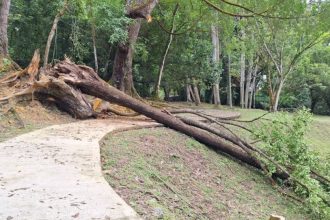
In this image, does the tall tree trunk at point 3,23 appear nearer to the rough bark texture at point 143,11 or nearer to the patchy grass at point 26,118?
the patchy grass at point 26,118

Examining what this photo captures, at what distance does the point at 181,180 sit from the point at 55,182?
2613mm

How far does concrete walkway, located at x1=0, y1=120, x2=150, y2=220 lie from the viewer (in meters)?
3.24

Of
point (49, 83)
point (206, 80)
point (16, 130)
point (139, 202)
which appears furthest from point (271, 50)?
point (139, 202)

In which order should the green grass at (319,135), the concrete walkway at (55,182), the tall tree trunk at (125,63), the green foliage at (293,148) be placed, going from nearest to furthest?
the concrete walkway at (55,182) < the green foliage at (293,148) < the tall tree trunk at (125,63) < the green grass at (319,135)

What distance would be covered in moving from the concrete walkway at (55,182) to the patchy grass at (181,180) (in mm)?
329

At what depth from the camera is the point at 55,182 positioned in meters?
3.98

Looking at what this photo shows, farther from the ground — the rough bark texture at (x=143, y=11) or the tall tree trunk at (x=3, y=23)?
the rough bark texture at (x=143, y=11)

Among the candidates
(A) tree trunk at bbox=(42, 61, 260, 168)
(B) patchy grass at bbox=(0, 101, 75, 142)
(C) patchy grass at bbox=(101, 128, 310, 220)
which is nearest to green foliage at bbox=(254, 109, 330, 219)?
(C) patchy grass at bbox=(101, 128, 310, 220)

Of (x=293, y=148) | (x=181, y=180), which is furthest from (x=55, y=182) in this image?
(x=293, y=148)

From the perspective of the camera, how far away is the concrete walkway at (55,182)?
127 inches

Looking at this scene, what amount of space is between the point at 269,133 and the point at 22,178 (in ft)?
18.1

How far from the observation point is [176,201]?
191 inches

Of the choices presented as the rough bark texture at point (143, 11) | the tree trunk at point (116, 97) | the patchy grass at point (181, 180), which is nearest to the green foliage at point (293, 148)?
the patchy grass at point (181, 180)

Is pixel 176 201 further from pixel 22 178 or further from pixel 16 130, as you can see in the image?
pixel 16 130
